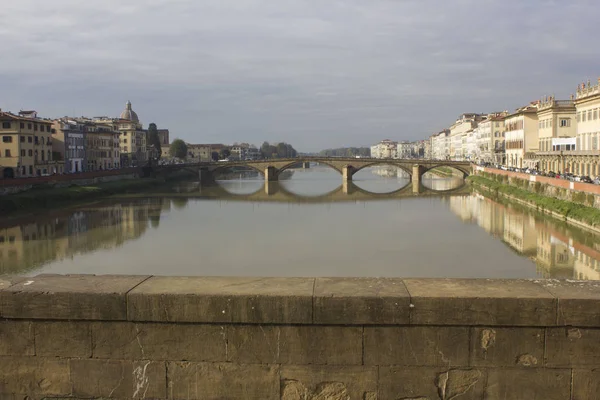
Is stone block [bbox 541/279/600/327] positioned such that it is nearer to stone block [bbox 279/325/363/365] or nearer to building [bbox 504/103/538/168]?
stone block [bbox 279/325/363/365]

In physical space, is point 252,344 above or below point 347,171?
above

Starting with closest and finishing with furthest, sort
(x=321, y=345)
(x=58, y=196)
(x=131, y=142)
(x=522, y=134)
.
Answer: (x=321, y=345)
(x=58, y=196)
(x=522, y=134)
(x=131, y=142)

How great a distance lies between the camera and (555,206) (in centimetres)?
2953

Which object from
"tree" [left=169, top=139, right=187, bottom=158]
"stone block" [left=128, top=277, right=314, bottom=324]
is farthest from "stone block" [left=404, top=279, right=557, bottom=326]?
"tree" [left=169, top=139, right=187, bottom=158]

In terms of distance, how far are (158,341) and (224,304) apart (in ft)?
1.29

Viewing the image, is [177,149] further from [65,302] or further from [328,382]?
[328,382]

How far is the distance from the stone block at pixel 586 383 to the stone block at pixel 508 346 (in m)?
0.18

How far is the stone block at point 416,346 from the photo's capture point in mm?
2762

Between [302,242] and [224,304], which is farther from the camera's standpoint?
[302,242]

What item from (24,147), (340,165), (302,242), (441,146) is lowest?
(302,242)

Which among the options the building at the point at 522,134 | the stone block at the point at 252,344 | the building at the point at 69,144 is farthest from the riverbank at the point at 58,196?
the building at the point at 522,134

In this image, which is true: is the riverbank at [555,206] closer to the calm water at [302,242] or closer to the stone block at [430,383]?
the calm water at [302,242]

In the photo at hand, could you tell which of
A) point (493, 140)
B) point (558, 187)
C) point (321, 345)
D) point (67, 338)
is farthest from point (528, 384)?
point (493, 140)

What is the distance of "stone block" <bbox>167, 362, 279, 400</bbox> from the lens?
112 inches
